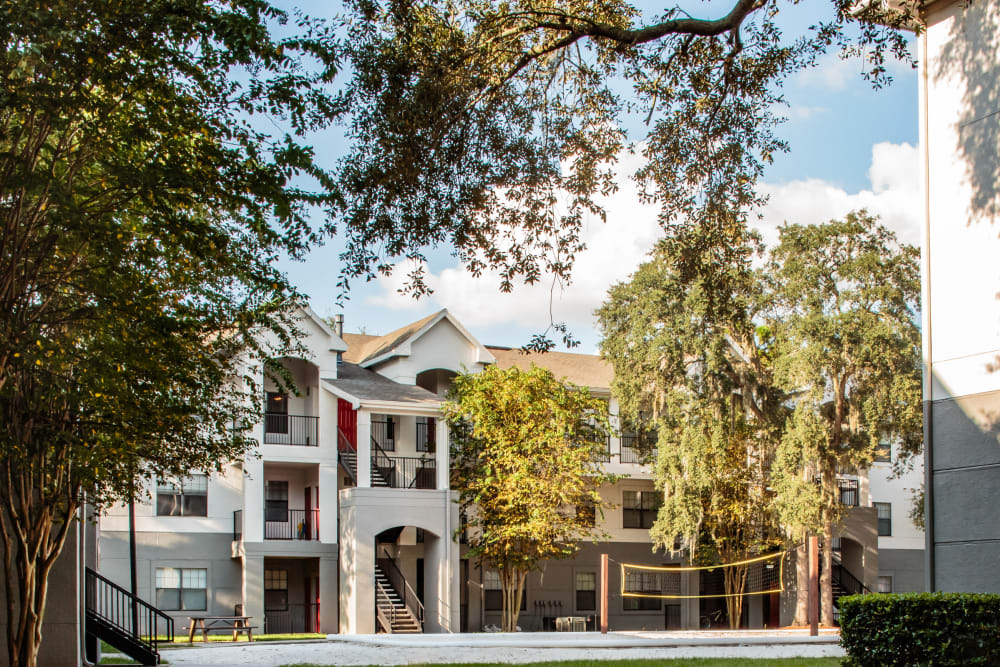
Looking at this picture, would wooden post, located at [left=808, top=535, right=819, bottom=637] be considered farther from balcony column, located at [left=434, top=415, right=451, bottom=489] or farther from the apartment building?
balcony column, located at [left=434, top=415, right=451, bottom=489]

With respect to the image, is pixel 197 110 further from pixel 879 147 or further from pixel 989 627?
pixel 879 147

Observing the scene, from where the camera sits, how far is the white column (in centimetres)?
3133

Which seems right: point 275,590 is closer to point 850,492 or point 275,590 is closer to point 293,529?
point 293,529

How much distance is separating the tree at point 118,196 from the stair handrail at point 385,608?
16.8 metres

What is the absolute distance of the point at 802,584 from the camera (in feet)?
110

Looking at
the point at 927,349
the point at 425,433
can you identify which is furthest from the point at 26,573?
the point at 425,433

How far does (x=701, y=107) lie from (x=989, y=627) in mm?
6665

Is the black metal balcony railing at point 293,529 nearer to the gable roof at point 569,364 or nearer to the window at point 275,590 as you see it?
the window at point 275,590

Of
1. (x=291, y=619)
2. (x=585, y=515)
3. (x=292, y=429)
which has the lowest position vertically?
(x=291, y=619)

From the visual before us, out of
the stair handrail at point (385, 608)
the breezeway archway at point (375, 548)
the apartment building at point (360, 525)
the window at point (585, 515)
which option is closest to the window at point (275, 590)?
the apartment building at point (360, 525)

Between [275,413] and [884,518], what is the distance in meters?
23.3

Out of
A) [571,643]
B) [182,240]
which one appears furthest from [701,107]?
[571,643]

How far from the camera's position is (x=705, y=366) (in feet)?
107

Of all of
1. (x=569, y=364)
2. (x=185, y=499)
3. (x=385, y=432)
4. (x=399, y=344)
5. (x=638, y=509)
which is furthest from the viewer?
(x=569, y=364)
